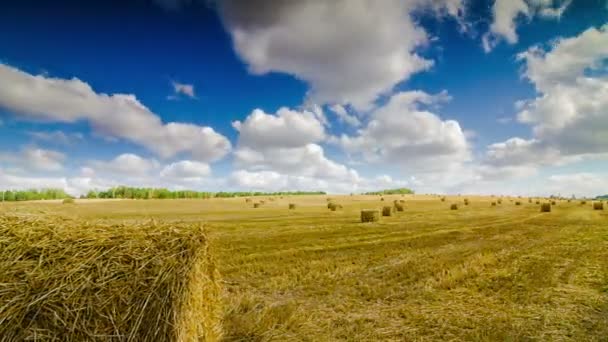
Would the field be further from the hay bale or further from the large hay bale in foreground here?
the hay bale

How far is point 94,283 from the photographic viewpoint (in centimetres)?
397

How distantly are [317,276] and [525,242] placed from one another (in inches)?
402

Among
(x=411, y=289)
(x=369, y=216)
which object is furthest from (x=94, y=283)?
(x=369, y=216)

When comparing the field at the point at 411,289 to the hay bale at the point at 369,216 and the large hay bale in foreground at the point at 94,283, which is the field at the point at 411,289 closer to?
the large hay bale in foreground at the point at 94,283

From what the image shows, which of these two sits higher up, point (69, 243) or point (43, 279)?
point (69, 243)

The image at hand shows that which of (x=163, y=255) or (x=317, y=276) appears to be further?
(x=317, y=276)

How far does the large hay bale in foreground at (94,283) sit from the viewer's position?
3881 millimetres

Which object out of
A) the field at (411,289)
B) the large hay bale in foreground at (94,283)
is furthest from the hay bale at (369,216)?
the large hay bale in foreground at (94,283)

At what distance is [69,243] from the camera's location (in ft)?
13.8

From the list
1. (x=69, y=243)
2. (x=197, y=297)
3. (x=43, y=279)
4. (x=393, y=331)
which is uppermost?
(x=69, y=243)

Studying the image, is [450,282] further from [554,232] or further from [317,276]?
[554,232]

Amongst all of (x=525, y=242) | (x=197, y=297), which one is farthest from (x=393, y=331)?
(x=525, y=242)

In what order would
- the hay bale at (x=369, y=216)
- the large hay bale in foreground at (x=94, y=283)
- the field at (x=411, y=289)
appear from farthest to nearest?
the hay bale at (x=369, y=216) < the field at (x=411, y=289) < the large hay bale in foreground at (x=94, y=283)

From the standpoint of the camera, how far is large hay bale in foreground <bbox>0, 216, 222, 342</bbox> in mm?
3881
